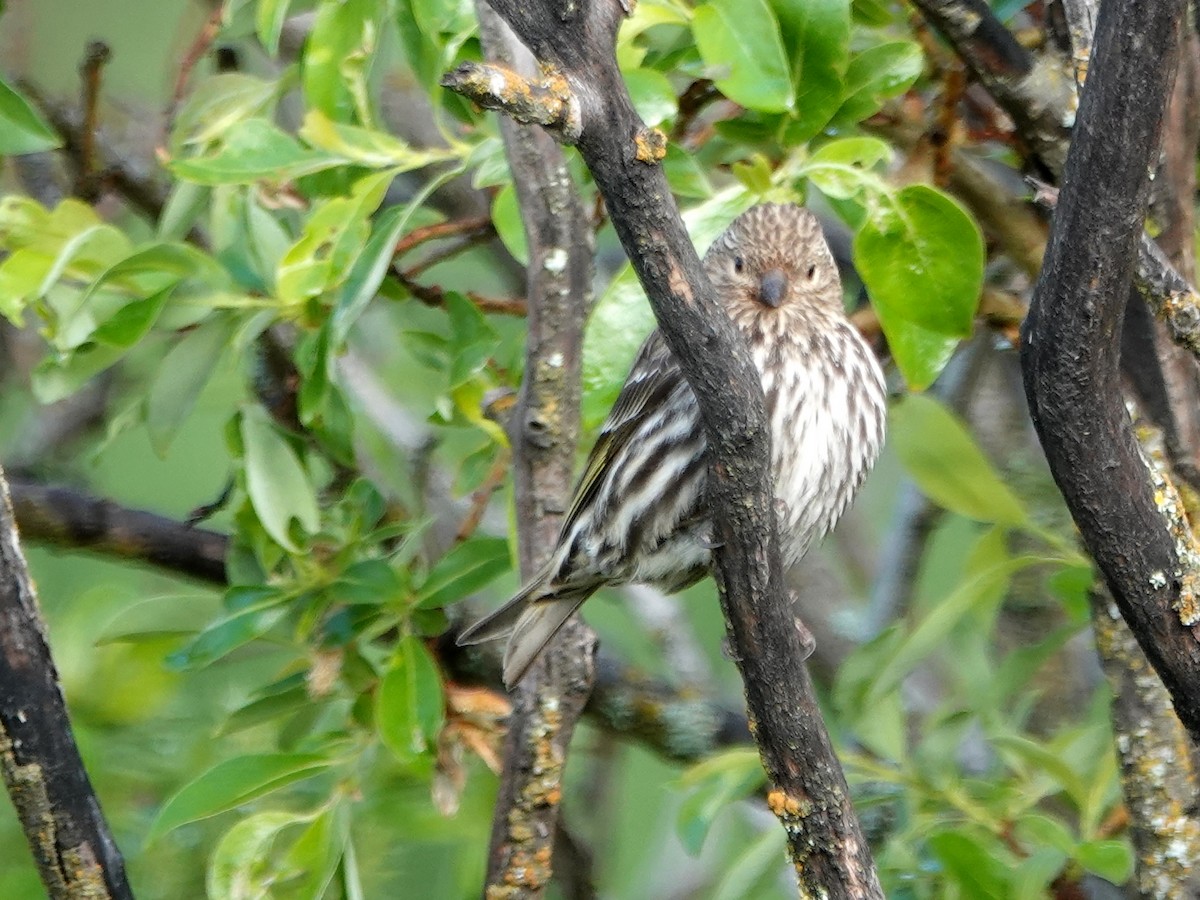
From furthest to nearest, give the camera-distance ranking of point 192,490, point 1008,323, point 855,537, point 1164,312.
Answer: point 192,490
point 855,537
point 1008,323
point 1164,312

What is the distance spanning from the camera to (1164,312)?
241 centimetres

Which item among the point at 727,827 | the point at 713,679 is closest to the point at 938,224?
the point at 713,679

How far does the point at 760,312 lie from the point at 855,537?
84.8 inches

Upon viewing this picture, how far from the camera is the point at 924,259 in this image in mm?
2760

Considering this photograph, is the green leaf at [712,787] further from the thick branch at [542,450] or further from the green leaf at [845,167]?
the green leaf at [845,167]

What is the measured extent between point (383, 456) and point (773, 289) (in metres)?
1.00

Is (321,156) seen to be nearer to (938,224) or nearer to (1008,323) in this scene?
(938,224)

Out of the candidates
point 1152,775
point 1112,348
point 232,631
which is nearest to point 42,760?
point 232,631

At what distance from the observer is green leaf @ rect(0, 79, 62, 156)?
→ 8.90 feet

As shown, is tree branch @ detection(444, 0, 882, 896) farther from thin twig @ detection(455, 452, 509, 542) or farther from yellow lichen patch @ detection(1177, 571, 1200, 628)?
thin twig @ detection(455, 452, 509, 542)

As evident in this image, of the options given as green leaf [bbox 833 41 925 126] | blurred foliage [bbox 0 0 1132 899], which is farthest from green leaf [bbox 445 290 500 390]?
green leaf [bbox 833 41 925 126]

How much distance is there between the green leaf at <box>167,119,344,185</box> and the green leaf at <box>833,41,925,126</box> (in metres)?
1.01

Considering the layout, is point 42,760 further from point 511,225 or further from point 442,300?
point 442,300

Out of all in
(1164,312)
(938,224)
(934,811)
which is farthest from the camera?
(934,811)
